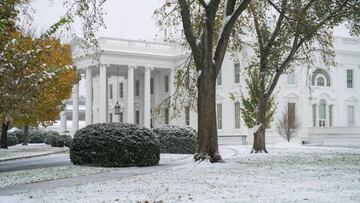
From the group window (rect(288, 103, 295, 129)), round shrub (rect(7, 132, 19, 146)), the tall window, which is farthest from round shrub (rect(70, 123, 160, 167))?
the tall window

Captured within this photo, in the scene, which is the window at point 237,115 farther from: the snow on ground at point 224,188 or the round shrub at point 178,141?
the snow on ground at point 224,188

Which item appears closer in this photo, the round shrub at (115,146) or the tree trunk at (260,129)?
the round shrub at (115,146)

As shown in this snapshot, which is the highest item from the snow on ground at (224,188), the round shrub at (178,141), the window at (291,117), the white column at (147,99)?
the white column at (147,99)

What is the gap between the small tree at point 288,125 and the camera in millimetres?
38969

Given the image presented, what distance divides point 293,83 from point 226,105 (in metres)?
5.87

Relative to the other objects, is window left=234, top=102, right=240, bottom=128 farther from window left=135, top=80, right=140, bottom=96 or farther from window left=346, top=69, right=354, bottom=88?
window left=135, top=80, right=140, bottom=96

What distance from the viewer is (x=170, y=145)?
2359 cm

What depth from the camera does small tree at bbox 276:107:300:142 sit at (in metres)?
39.0

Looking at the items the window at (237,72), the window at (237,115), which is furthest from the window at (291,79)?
the window at (237,115)

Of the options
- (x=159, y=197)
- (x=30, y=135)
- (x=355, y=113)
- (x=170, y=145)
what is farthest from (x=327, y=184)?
(x=30, y=135)

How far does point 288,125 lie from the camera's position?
3897cm

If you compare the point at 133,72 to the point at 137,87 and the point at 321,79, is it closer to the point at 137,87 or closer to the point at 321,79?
the point at 137,87

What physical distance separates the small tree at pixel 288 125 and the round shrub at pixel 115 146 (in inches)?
943

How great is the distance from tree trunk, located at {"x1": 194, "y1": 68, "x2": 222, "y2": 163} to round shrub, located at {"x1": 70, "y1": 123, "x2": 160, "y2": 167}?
1754mm
